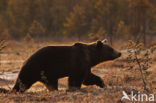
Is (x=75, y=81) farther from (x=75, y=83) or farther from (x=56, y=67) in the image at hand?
(x=56, y=67)

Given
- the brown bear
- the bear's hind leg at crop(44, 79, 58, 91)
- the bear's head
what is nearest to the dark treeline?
the bear's head

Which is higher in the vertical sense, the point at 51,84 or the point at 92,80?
the point at 92,80

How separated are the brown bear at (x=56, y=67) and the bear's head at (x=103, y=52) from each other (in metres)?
0.38

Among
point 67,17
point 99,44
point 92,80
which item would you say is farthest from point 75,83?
point 67,17

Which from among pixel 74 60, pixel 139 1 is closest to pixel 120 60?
pixel 74 60

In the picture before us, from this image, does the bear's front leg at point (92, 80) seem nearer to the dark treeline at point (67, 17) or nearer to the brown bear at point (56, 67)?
the brown bear at point (56, 67)

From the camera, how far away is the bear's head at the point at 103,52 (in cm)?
932

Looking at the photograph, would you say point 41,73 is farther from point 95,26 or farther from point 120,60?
point 95,26

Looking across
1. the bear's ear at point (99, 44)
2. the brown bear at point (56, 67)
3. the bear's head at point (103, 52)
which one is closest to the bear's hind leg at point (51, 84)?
the brown bear at point (56, 67)

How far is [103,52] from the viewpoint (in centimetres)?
949

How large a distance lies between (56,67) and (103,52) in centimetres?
203

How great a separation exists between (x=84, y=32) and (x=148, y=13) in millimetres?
16416

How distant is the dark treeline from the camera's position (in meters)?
56.2

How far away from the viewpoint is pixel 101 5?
57.0m
